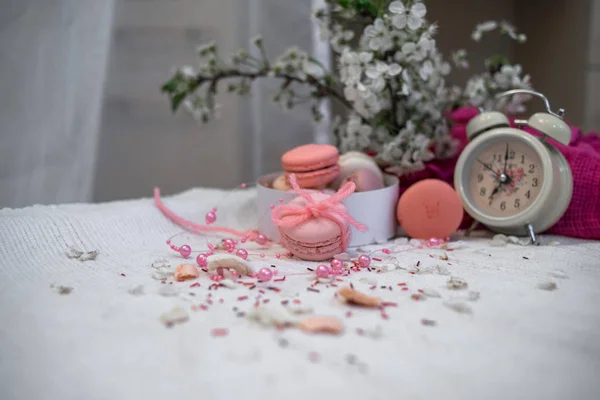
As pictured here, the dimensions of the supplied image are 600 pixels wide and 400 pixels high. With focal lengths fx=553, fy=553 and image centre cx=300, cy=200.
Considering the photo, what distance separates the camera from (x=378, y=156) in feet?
4.01

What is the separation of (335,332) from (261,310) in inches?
3.9

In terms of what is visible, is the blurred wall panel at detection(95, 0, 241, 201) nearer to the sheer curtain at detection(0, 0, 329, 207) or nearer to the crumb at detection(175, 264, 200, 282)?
the sheer curtain at detection(0, 0, 329, 207)

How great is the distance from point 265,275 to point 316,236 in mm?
132

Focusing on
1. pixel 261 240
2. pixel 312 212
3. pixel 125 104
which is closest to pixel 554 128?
pixel 312 212

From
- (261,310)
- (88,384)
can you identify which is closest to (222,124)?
(261,310)

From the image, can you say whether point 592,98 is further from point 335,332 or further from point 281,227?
point 335,332

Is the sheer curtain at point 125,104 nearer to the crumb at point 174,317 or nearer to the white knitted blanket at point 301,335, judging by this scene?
the white knitted blanket at point 301,335

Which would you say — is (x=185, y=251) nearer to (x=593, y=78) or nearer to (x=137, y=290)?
(x=137, y=290)

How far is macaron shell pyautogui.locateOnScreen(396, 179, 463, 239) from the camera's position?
3.52 ft

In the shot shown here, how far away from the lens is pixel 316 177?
1032mm

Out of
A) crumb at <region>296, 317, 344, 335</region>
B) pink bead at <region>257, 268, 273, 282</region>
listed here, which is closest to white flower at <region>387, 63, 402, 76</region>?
pink bead at <region>257, 268, 273, 282</region>

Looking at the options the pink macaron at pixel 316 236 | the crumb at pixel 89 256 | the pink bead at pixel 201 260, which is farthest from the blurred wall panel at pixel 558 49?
the crumb at pixel 89 256

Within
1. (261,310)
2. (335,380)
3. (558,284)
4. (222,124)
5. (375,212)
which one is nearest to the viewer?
(335,380)

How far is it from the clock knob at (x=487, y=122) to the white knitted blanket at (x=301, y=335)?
28 centimetres
